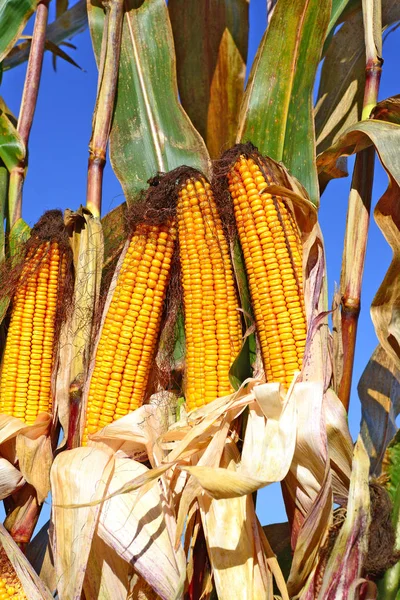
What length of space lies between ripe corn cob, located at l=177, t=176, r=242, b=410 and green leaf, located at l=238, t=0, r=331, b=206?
1.33ft

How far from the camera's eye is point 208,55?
9.97ft

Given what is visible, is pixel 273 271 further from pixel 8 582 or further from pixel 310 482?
pixel 8 582

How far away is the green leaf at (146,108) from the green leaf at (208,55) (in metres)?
0.21

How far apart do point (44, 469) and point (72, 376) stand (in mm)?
312

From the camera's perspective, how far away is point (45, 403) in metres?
2.30

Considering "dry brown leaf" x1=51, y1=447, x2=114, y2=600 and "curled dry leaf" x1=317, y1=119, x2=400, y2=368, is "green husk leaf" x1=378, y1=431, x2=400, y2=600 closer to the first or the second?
"curled dry leaf" x1=317, y1=119, x2=400, y2=368

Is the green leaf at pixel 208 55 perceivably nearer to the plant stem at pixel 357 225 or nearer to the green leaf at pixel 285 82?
the green leaf at pixel 285 82

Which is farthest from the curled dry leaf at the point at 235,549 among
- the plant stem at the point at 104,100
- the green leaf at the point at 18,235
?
the green leaf at the point at 18,235

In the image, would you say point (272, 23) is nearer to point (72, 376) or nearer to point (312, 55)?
point (312, 55)

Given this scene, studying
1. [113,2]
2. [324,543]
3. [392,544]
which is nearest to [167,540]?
[324,543]

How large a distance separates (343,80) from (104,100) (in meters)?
1.02

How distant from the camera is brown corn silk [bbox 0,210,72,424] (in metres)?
2.29

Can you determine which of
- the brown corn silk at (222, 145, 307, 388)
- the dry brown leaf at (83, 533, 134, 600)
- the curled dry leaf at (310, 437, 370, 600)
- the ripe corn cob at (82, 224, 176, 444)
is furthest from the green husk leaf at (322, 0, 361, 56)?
the dry brown leaf at (83, 533, 134, 600)

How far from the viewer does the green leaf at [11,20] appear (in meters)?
3.07
